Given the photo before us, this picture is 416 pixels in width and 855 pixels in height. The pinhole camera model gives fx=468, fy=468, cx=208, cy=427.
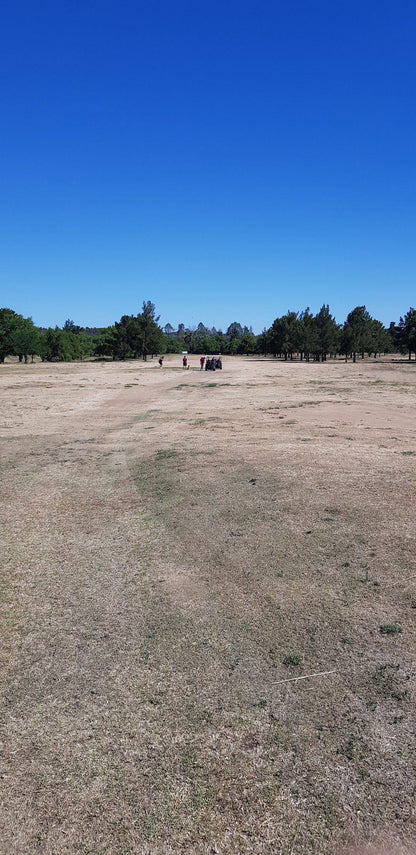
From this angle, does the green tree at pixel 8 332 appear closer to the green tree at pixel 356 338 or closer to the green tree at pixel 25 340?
the green tree at pixel 25 340

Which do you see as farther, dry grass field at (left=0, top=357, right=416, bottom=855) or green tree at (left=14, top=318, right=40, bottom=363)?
green tree at (left=14, top=318, right=40, bottom=363)

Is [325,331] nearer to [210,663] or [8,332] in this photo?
[8,332]

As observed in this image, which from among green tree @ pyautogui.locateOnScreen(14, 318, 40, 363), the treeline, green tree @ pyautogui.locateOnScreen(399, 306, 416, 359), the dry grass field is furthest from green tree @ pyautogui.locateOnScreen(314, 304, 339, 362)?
the dry grass field

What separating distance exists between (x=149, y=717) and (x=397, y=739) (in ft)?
7.04

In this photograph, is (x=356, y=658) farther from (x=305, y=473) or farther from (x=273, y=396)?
(x=273, y=396)

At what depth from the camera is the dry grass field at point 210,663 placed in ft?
11.1

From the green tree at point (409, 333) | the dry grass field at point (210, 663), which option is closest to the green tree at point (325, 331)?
the green tree at point (409, 333)

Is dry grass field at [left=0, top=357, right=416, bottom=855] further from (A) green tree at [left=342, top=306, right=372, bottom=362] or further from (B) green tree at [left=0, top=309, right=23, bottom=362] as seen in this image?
(A) green tree at [left=342, top=306, right=372, bottom=362]

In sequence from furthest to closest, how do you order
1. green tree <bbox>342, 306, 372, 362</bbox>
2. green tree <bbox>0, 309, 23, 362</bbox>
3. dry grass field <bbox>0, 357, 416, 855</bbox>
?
green tree <bbox>342, 306, 372, 362</bbox> → green tree <bbox>0, 309, 23, 362</bbox> → dry grass field <bbox>0, 357, 416, 855</bbox>

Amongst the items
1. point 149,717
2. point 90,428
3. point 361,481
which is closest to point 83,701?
point 149,717

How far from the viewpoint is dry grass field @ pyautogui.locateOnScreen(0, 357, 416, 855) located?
11.1 ft

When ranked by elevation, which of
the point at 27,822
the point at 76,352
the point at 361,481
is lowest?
the point at 27,822

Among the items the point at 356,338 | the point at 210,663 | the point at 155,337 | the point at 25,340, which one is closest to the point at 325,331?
the point at 356,338

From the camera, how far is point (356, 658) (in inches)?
194
